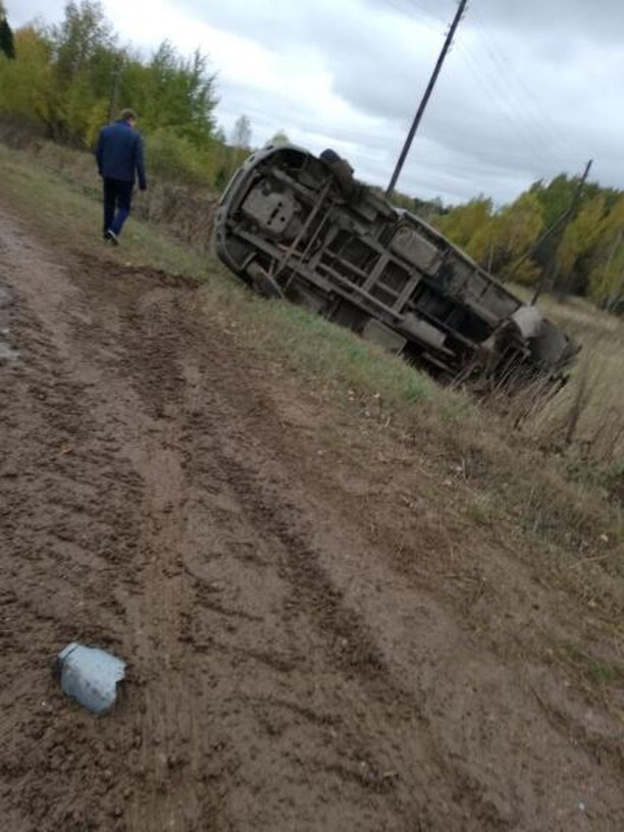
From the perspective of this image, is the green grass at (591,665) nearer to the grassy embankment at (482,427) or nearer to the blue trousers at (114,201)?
the grassy embankment at (482,427)

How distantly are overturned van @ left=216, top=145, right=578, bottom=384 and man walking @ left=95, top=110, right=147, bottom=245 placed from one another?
1.35 m

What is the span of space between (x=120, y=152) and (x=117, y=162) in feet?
0.47

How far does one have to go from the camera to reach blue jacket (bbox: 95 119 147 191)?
903 centimetres

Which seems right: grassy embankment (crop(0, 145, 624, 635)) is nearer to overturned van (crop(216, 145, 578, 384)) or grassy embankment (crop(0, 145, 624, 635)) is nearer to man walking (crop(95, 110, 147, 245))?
man walking (crop(95, 110, 147, 245))

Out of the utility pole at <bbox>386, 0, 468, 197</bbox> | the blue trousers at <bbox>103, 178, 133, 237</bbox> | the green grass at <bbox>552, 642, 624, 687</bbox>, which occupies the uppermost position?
the utility pole at <bbox>386, 0, 468, 197</bbox>

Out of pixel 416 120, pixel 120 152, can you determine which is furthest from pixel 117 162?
pixel 416 120

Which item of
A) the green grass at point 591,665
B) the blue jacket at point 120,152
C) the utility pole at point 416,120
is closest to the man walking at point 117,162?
the blue jacket at point 120,152

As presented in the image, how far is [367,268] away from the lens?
10.3 meters

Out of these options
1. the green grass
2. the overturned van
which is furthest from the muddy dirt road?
the overturned van

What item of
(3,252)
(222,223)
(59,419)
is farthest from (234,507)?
(222,223)

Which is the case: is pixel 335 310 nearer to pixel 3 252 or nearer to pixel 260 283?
pixel 260 283

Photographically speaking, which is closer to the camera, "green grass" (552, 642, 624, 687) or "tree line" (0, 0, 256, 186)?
"green grass" (552, 642, 624, 687)

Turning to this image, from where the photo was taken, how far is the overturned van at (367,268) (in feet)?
31.8

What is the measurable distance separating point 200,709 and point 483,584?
200cm
